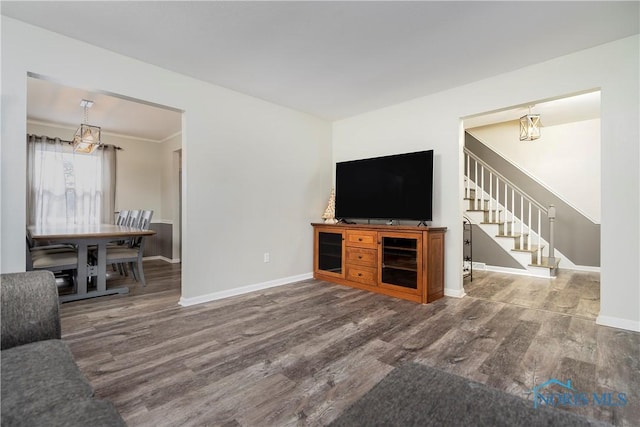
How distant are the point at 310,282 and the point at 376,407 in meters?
3.29

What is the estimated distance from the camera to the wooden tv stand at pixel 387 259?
3203 millimetres

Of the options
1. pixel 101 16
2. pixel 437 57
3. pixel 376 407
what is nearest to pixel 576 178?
pixel 437 57

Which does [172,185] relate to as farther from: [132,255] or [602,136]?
[602,136]

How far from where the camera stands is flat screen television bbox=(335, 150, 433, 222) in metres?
3.41

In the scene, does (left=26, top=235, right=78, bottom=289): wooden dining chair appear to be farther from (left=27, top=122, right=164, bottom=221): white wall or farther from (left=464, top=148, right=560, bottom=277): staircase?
(left=464, top=148, right=560, bottom=277): staircase

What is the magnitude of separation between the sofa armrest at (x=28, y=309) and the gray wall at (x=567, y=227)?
18.3ft

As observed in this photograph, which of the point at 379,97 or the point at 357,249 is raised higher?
the point at 379,97

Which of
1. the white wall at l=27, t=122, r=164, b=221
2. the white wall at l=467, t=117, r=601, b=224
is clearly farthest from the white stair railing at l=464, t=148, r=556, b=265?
the white wall at l=27, t=122, r=164, b=221

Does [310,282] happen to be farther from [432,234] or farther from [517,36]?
[517,36]

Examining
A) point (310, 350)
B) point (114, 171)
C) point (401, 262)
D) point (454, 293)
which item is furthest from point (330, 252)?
point (114, 171)

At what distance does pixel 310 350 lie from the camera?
2094 millimetres

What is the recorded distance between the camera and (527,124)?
4051mm

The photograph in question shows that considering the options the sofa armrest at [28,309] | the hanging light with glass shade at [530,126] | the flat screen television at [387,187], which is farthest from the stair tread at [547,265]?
the sofa armrest at [28,309]

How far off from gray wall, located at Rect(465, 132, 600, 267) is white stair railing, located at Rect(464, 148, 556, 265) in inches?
5.6
